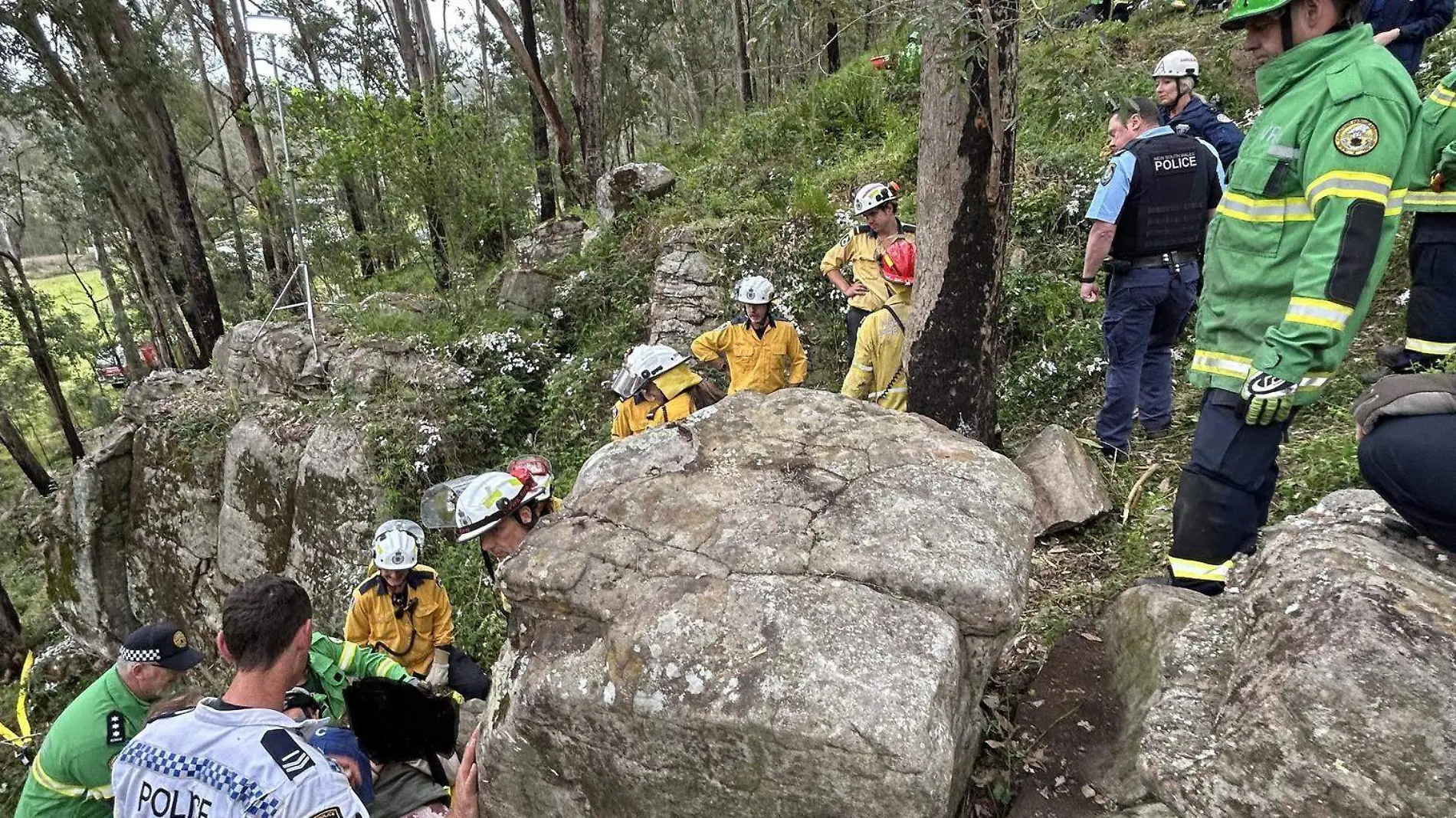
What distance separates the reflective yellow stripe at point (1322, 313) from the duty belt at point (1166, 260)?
6.03ft

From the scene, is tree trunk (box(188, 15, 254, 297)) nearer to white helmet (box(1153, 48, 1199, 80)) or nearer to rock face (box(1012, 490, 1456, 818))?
white helmet (box(1153, 48, 1199, 80))

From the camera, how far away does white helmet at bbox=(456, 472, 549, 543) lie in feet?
12.7

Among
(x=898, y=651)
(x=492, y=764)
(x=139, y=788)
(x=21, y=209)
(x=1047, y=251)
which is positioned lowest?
(x=492, y=764)

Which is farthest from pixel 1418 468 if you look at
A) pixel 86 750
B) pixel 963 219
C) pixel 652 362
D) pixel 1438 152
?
pixel 86 750

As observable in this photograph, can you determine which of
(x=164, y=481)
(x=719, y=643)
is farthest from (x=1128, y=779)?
(x=164, y=481)

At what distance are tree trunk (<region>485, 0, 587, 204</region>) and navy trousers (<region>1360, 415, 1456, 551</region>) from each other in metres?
12.3

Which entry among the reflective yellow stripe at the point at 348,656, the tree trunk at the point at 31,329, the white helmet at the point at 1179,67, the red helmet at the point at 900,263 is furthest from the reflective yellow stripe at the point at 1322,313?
the tree trunk at the point at 31,329

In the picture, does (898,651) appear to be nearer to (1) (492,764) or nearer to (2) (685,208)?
(1) (492,764)

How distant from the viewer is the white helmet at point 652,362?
16.0 ft

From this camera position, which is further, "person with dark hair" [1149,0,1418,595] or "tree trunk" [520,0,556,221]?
"tree trunk" [520,0,556,221]

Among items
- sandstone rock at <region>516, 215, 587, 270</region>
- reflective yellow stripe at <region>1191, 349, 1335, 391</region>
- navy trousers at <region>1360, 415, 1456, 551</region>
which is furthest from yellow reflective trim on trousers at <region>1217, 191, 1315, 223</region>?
sandstone rock at <region>516, 215, 587, 270</region>

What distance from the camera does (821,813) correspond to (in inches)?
78.0

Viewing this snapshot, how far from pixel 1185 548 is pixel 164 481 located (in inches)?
491

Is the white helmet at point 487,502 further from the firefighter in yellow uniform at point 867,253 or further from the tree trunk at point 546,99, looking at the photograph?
the tree trunk at point 546,99
